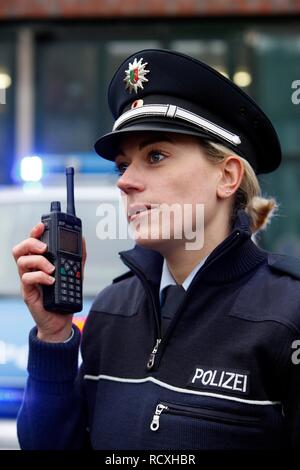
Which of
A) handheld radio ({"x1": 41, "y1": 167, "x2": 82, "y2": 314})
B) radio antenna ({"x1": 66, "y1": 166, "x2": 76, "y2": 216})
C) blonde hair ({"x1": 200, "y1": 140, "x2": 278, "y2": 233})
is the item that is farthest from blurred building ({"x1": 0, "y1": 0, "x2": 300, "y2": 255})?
handheld radio ({"x1": 41, "y1": 167, "x2": 82, "y2": 314})

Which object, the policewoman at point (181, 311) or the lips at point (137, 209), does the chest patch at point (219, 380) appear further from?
the lips at point (137, 209)

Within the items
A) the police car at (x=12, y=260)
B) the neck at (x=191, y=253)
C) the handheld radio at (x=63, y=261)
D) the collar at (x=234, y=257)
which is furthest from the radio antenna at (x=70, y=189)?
the police car at (x=12, y=260)

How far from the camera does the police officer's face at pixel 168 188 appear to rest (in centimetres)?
172

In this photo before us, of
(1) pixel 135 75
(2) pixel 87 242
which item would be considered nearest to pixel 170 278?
(1) pixel 135 75

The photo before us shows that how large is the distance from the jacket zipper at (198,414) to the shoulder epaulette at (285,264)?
1.06ft

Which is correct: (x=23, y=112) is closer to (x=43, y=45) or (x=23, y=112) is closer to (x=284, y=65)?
(x=43, y=45)

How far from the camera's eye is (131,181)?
5.74 ft

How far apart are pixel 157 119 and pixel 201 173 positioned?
15 centimetres

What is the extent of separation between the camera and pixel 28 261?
5.73 ft

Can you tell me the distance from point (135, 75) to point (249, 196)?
1.27 ft

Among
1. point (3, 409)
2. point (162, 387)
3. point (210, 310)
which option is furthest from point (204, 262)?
point (3, 409)

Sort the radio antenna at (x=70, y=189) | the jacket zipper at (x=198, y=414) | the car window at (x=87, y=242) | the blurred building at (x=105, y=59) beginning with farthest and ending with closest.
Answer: the blurred building at (x=105, y=59), the car window at (x=87, y=242), the radio antenna at (x=70, y=189), the jacket zipper at (x=198, y=414)

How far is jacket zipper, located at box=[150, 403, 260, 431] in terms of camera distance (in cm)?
154

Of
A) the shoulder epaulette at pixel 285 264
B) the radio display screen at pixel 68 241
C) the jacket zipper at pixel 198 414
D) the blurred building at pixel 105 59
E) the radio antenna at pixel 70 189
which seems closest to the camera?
the jacket zipper at pixel 198 414
